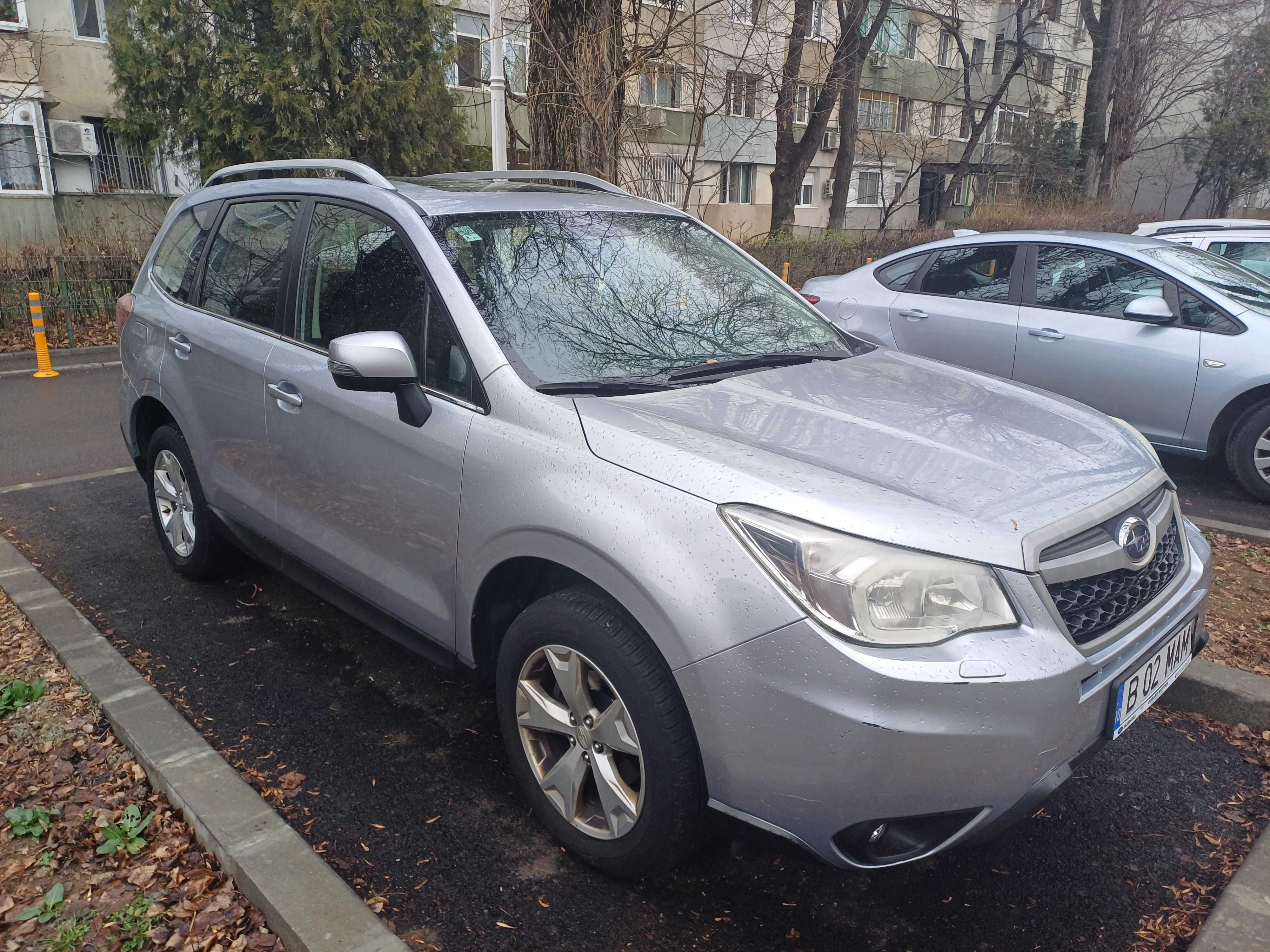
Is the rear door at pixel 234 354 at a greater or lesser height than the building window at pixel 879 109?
lesser

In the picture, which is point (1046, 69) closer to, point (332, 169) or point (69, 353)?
point (69, 353)

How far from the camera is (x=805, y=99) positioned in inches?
850

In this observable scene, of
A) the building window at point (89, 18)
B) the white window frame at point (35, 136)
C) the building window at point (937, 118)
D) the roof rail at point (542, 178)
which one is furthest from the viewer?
the building window at point (937, 118)

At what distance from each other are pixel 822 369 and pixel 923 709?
1471 millimetres


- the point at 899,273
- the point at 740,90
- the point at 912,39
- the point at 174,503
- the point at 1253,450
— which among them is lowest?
the point at 1253,450

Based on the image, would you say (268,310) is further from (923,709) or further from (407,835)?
(923,709)

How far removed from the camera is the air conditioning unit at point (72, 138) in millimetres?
19203

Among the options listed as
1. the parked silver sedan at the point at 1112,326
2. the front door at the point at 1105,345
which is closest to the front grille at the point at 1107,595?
the parked silver sedan at the point at 1112,326

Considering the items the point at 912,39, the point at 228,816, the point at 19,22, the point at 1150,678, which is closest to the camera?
the point at 1150,678

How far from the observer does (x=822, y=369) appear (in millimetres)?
3303

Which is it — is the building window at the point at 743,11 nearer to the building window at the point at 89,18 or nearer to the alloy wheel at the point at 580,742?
the alloy wheel at the point at 580,742

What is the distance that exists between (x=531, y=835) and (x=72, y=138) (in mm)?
21017

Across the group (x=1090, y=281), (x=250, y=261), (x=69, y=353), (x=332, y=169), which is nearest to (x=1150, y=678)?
(x=332, y=169)

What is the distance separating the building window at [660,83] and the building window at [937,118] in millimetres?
24701
